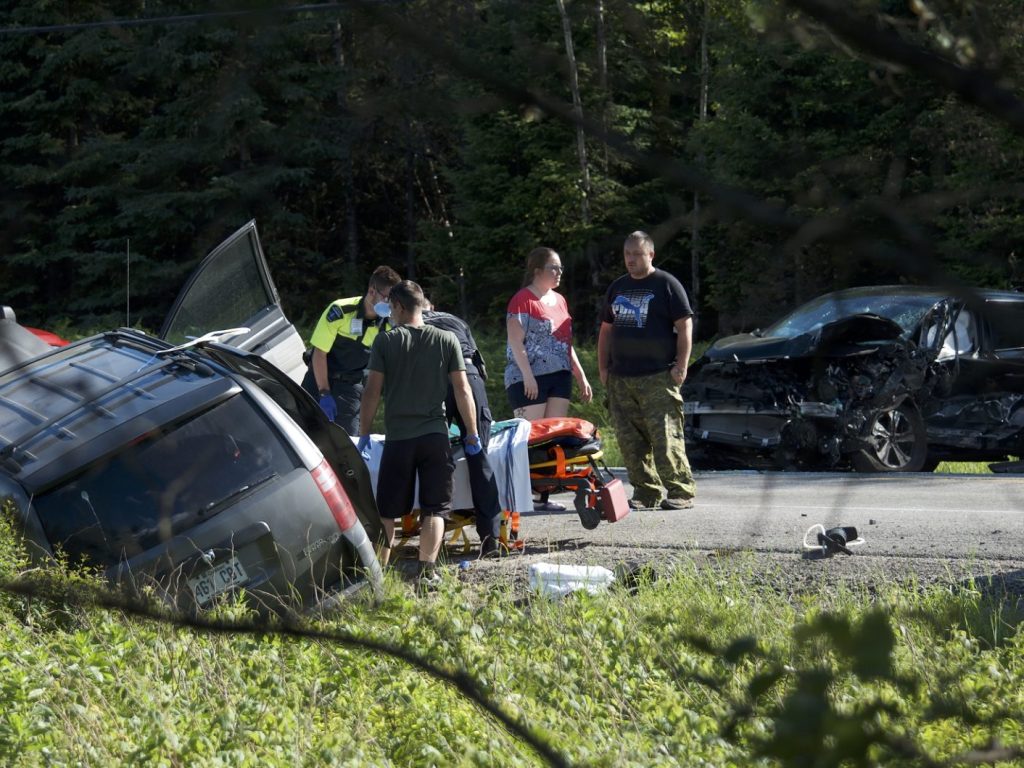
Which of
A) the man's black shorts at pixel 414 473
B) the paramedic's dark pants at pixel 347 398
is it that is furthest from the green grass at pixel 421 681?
the paramedic's dark pants at pixel 347 398

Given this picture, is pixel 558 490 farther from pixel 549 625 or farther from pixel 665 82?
pixel 665 82

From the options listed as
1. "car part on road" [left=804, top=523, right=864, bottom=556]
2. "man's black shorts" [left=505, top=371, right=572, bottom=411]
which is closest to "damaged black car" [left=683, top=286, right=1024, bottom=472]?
"man's black shorts" [left=505, top=371, right=572, bottom=411]

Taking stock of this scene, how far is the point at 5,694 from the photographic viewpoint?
4406 millimetres

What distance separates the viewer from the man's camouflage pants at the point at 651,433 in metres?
8.19

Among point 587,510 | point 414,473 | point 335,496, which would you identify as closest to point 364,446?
point 414,473

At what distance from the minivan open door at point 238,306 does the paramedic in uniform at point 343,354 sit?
0.19 metres

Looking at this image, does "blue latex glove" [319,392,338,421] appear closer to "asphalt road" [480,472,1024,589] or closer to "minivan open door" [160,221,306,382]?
"minivan open door" [160,221,306,382]

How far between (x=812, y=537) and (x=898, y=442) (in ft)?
13.3

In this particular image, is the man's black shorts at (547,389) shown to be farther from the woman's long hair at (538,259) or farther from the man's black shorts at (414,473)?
the man's black shorts at (414,473)

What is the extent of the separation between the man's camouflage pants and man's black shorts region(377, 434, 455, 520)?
1916 mm

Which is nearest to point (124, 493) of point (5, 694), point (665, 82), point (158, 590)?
point (158, 590)

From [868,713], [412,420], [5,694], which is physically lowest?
[5,694]

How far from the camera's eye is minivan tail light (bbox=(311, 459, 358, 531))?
5527mm

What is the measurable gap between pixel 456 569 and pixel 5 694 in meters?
2.85
